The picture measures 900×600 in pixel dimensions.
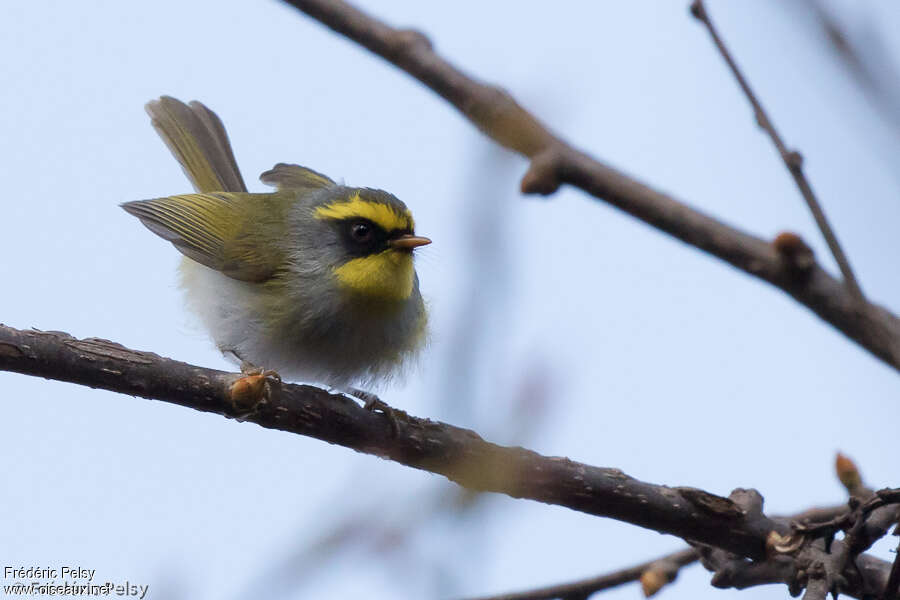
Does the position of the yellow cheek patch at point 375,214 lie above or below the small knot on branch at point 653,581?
above

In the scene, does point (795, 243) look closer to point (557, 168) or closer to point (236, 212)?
point (557, 168)

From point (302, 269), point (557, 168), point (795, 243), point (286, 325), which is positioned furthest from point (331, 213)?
point (795, 243)

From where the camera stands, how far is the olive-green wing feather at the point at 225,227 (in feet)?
14.7

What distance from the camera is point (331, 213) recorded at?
14.9 feet

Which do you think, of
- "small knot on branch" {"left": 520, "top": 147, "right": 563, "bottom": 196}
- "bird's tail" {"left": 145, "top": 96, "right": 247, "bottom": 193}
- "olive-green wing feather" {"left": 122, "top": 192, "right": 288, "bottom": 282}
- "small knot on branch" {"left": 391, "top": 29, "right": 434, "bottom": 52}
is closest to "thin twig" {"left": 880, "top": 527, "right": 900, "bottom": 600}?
"small knot on branch" {"left": 520, "top": 147, "right": 563, "bottom": 196}

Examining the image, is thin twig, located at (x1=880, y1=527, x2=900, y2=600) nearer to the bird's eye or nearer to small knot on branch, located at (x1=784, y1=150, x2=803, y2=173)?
small knot on branch, located at (x1=784, y1=150, x2=803, y2=173)

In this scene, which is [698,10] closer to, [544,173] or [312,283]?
[544,173]

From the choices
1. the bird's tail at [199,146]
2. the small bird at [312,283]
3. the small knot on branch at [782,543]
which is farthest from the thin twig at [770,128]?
the bird's tail at [199,146]

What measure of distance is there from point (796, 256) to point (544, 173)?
1.69 ft

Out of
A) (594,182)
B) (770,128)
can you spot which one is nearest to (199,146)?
(594,182)

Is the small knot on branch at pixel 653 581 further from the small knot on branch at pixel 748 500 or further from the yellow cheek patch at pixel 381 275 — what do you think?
the yellow cheek patch at pixel 381 275

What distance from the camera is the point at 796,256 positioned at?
159 centimetres

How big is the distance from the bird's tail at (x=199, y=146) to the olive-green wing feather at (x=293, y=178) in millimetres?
187

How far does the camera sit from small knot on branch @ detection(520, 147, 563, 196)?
187 centimetres
